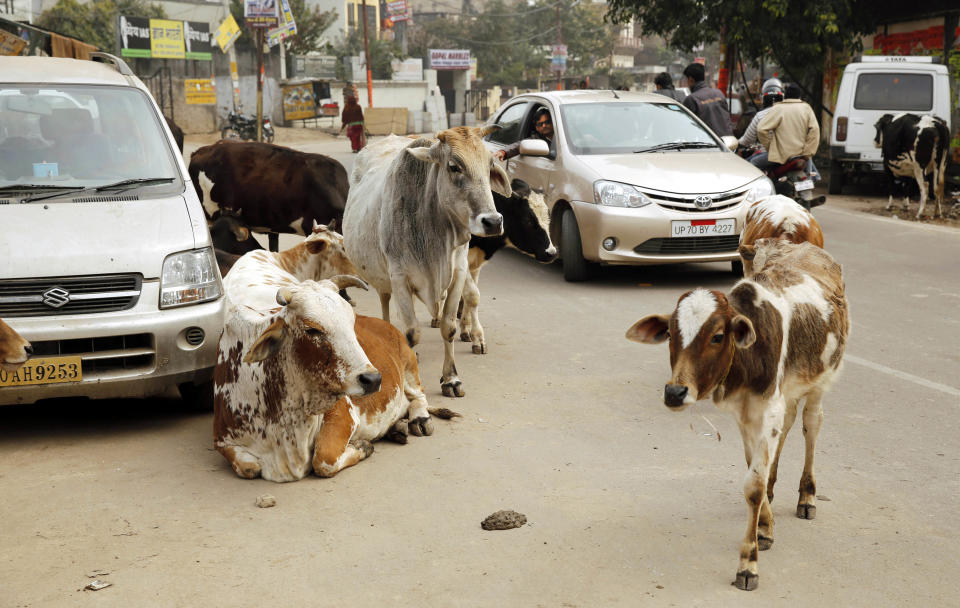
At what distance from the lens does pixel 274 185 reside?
10070mm

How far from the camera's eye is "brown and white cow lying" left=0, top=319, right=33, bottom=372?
454cm

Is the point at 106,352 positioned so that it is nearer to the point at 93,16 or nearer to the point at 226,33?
the point at 226,33

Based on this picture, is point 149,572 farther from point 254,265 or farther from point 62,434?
point 254,265

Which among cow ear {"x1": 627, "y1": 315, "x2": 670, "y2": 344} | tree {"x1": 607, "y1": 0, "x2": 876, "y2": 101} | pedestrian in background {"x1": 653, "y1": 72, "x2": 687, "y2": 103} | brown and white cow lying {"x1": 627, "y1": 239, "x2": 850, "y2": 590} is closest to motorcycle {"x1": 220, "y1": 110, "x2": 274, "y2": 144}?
tree {"x1": 607, "y1": 0, "x2": 876, "y2": 101}

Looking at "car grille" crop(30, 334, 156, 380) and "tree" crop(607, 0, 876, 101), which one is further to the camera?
"tree" crop(607, 0, 876, 101)

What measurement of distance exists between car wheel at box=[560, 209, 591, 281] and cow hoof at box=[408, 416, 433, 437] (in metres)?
4.64

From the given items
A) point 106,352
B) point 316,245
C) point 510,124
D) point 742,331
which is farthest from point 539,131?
point 742,331

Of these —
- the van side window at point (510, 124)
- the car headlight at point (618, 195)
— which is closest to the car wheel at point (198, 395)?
the car headlight at point (618, 195)

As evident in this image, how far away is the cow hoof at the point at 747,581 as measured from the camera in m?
3.80

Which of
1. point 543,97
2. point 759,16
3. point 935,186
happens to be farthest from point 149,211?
point 759,16

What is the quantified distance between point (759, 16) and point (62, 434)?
683 inches

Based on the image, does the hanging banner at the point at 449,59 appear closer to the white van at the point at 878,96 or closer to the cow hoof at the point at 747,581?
the white van at the point at 878,96

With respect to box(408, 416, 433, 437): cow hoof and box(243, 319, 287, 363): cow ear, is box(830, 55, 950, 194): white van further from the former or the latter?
box(243, 319, 287, 363): cow ear

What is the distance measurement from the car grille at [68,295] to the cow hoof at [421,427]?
1.67 metres
